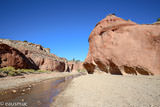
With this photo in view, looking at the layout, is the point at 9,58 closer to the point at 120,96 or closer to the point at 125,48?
the point at 125,48

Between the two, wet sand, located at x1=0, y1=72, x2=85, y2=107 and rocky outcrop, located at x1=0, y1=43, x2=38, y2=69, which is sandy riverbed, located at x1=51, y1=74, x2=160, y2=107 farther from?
rocky outcrop, located at x1=0, y1=43, x2=38, y2=69

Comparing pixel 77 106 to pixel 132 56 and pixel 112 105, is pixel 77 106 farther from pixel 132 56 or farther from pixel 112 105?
pixel 132 56

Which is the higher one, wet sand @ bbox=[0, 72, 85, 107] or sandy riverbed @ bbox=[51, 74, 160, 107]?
sandy riverbed @ bbox=[51, 74, 160, 107]

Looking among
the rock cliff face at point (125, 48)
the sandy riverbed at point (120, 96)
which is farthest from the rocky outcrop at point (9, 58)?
the sandy riverbed at point (120, 96)

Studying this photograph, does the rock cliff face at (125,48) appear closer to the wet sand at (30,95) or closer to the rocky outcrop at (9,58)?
the wet sand at (30,95)

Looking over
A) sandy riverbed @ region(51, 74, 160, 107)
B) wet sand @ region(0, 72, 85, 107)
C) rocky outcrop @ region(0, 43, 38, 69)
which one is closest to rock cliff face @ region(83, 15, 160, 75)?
sandy riverbed @ region(51, 74, 160, 107)

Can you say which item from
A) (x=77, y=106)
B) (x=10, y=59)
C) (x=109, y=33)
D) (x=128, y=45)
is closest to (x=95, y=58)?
(x=109, y=33)

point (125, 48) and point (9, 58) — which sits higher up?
point (125, 48)

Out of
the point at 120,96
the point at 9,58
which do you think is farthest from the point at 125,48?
the point at 9,58

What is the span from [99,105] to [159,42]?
288 inches

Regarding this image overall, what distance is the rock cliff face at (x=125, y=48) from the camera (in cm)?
713

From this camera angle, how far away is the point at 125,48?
348 inches

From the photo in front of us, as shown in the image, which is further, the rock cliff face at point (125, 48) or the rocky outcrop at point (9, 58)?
the rocky outcrop at point (9, 58)

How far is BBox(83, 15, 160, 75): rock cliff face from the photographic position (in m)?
7.13
